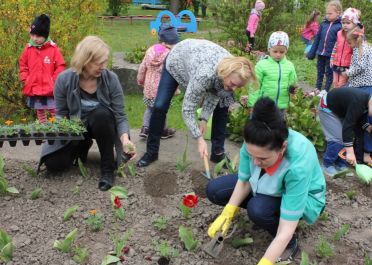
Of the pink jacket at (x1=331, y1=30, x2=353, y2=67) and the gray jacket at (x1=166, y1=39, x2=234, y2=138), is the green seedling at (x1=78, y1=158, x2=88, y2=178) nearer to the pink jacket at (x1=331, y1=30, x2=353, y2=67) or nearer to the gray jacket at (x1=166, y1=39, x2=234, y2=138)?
the gray jacket at (x1=166, y1=39, x2=234, y2=138)

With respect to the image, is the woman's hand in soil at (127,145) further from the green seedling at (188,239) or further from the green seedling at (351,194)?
the green seedling at (351,194)

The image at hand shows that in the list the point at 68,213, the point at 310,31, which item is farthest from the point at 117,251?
the point at 310,31

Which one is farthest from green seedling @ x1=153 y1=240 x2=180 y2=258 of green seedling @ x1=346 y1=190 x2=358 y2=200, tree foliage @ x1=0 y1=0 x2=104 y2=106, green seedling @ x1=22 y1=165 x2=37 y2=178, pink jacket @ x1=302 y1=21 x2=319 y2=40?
pink jacket @ x1=302 y1=21 x2=319 y2=40

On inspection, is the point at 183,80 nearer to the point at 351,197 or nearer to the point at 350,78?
the point at 351,197

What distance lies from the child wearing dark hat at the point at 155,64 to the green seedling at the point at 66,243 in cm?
192

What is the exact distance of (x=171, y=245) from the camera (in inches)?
108

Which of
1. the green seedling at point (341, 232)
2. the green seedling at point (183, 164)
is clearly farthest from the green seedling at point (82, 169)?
the green seedling at point (341, 232)

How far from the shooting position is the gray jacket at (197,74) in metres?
3.12

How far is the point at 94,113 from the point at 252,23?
256 inches

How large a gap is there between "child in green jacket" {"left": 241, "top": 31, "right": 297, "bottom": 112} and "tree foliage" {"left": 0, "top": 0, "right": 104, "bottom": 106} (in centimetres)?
216

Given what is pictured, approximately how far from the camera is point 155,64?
4523mm

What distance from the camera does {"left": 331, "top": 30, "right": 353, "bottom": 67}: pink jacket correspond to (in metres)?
5.64

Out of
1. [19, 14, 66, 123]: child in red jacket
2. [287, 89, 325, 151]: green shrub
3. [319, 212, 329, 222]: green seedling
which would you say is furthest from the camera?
[19, 14, 66, 123]: child in red jacket

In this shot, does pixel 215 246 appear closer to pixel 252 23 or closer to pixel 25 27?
pixel 25 27
